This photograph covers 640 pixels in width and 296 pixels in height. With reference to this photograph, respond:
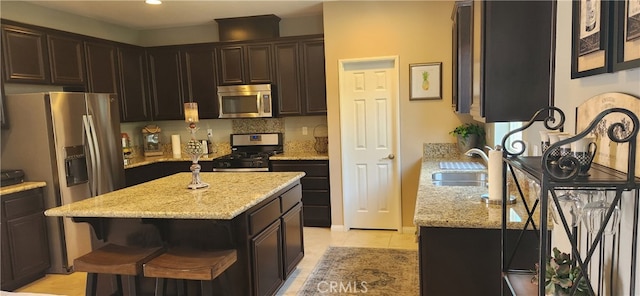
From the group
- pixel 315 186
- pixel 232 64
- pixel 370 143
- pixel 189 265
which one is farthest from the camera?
pixel 232 64

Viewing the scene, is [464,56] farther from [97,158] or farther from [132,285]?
[97,158]

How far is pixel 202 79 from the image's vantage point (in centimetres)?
516

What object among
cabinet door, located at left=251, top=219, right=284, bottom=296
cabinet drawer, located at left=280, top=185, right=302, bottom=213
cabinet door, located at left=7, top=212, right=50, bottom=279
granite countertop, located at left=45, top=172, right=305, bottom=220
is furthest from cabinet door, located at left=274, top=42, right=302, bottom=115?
cabinet door, located at left=7, top=212, right=50, bottom=279

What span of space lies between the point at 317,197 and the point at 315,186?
14cm

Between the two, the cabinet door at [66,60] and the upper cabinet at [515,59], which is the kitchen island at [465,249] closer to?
the upper cabinet at [515,59]

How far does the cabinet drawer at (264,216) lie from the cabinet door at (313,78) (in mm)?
2062

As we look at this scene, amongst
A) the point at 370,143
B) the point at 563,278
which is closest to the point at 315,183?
the point at 370,143

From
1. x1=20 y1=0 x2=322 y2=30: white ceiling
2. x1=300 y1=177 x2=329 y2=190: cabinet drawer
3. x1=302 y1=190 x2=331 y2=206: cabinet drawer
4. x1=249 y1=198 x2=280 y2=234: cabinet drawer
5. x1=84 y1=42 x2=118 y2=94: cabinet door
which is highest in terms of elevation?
x1=20 y1=0 x2=322 y2=30: white ceiling

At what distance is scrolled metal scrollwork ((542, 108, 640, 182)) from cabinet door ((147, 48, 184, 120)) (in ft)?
16.3

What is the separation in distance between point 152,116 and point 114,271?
3547mm

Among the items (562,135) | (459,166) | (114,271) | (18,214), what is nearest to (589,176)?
(562,135)

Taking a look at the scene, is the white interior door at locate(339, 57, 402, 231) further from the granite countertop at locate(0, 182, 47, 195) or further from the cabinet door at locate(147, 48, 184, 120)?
the granite countertop at locate(0, 182, 47, 195)

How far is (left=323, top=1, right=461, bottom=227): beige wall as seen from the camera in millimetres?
4242

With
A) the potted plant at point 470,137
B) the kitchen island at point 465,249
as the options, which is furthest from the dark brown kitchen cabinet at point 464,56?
the potted plant at point 470,137
